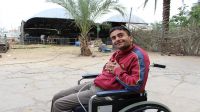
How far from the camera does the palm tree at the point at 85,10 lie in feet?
49.0

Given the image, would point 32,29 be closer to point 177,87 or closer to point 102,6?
point 102,6

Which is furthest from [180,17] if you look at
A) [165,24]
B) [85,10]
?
[85,10]

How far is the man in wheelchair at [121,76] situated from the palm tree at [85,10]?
36.8 ft

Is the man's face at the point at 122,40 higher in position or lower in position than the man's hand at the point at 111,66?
higher

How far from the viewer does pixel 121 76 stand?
3.52 meters

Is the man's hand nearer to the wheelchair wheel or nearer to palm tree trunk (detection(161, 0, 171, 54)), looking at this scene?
the wheelchair wheel

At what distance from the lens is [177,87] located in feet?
23.8

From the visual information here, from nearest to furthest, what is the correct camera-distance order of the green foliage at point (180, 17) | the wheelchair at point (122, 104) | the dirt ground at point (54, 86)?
the wheelchair at point (122, 104) < the dirt ground at point (54, 86) < the green foliage at point (180, 17)

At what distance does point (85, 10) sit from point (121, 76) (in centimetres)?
1158

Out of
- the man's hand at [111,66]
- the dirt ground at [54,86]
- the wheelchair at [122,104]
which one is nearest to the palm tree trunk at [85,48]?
the dirt ground at [54,86]

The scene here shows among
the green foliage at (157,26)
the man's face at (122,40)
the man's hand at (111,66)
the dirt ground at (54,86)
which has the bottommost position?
the dirt ground at (54,86)

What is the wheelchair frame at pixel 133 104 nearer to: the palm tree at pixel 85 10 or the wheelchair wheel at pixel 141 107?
the wheelchair wheel at pixel 141 107

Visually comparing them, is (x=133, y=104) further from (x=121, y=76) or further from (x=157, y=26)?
(x=157, y=26)

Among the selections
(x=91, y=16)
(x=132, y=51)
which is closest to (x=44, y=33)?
(x=91, y=16)
